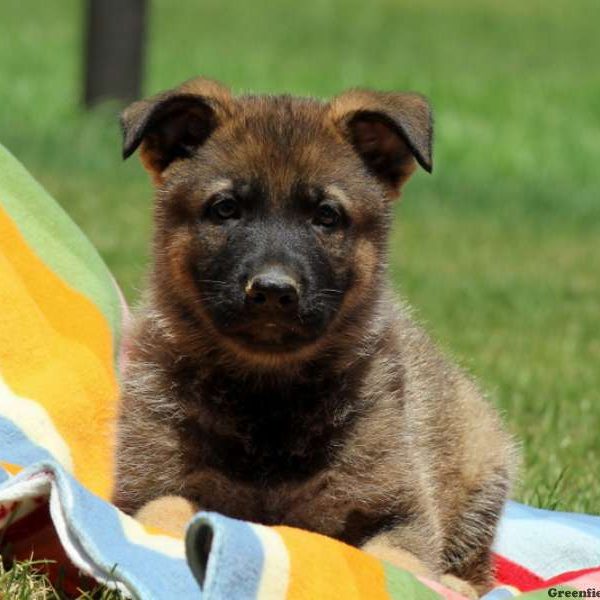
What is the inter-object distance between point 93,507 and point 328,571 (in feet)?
2.08

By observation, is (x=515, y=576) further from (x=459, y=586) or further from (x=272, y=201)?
(x=272, y=201)

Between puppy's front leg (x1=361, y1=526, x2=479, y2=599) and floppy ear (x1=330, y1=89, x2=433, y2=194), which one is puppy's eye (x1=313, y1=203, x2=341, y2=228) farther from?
puppy's front leg (x1=361, y1=526, x2=479, y2=599)

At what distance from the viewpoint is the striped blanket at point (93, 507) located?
3365mm

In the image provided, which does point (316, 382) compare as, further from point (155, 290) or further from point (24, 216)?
point (24, 216)

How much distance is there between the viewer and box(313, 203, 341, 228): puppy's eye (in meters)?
4.13

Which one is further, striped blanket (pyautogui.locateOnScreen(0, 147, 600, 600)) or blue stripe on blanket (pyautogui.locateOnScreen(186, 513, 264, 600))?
striped blanket (pyautogui.locateOnScreen(0, 147, 600, 600))

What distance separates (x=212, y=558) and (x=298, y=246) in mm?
1055

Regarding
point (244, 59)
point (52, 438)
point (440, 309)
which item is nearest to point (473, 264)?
point (440, 309)

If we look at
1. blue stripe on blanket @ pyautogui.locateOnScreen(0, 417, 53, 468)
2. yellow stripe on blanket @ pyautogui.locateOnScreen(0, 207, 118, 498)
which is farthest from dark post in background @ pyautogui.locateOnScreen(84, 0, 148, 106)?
blue stripe on blanket @ pyautogui.locateOnScreen(0, 417, 53, 468)

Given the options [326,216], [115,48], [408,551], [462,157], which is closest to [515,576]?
[408,551]

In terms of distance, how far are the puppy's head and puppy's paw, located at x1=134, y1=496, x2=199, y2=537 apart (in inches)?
18.8

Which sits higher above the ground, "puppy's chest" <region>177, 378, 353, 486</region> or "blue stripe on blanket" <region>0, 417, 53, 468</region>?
"puppy's chest" <region>177, 378, 353, 486</region>

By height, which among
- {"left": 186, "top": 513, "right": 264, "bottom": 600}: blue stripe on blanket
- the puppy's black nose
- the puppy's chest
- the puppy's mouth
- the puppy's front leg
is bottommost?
the puppy's front leg

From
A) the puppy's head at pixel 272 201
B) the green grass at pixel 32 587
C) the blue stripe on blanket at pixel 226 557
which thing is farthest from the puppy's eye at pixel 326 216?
the green grass at pixel 32 587
